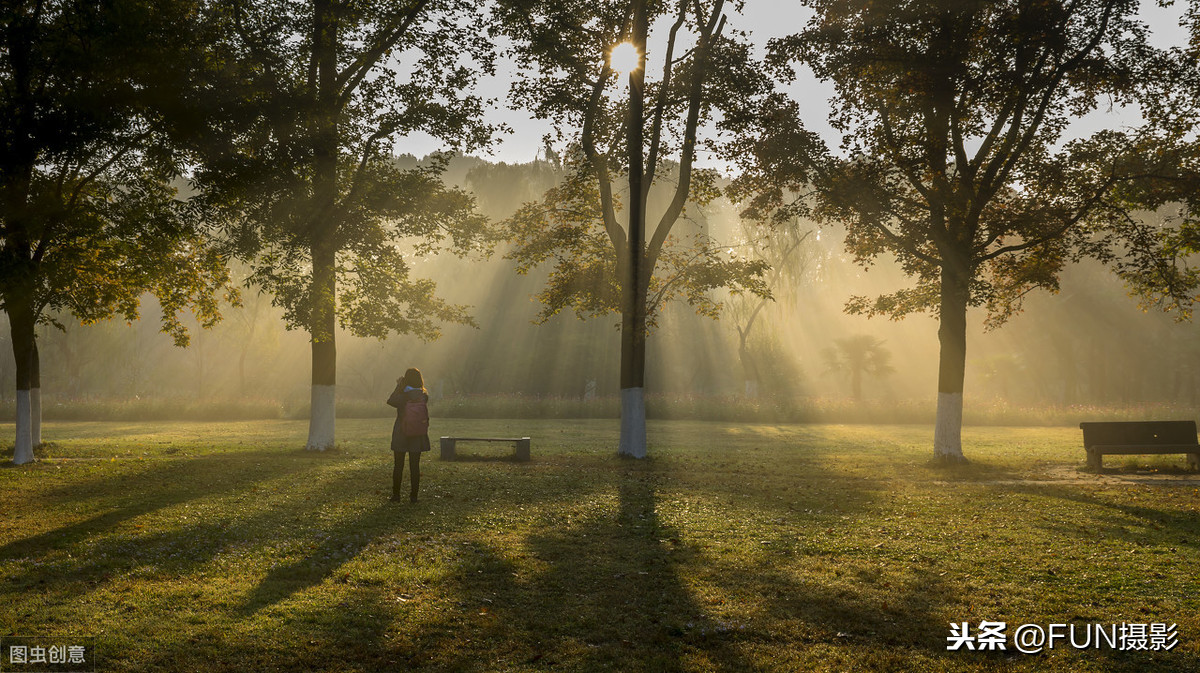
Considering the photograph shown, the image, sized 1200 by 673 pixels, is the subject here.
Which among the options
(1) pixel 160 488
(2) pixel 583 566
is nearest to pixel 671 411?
(1) pixel 160 488

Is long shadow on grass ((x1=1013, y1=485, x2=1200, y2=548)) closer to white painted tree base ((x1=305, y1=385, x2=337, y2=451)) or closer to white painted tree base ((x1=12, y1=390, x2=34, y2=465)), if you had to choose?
white painted tree base ((x1=305, y1=385, x2=337, y2=451))

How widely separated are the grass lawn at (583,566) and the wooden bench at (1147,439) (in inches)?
25.3

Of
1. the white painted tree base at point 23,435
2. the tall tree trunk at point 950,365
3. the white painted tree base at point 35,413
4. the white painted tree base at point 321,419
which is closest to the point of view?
the white painted tree base at point 23,435

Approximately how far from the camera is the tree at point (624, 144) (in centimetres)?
1992

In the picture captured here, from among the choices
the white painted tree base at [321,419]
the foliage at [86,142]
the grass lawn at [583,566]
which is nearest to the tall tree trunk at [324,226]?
the white painted tree base at [321,419]

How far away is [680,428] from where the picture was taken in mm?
33688

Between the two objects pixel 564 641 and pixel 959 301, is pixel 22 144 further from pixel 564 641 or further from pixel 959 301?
pixel 959 301

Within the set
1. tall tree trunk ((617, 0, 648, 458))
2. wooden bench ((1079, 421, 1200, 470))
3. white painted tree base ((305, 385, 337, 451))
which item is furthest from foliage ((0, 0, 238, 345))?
wooden bench ((1079, 421, 1200, 470))

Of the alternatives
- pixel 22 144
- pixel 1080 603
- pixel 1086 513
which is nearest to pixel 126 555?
pixel 1080 603

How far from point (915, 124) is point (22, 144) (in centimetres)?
1975

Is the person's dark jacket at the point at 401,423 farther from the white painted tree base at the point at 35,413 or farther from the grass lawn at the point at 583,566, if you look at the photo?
the white painted tree base at the point at 35,413

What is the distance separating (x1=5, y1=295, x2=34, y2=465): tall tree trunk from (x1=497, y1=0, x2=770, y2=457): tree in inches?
446

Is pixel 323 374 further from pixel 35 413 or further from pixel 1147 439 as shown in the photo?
pixel 1147 439

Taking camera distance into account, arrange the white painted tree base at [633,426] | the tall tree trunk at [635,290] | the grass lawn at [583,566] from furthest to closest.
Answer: the white painted tree base at [633,426] < the tall tree trunk at [635,290] < the grass lawn at [583,566]
